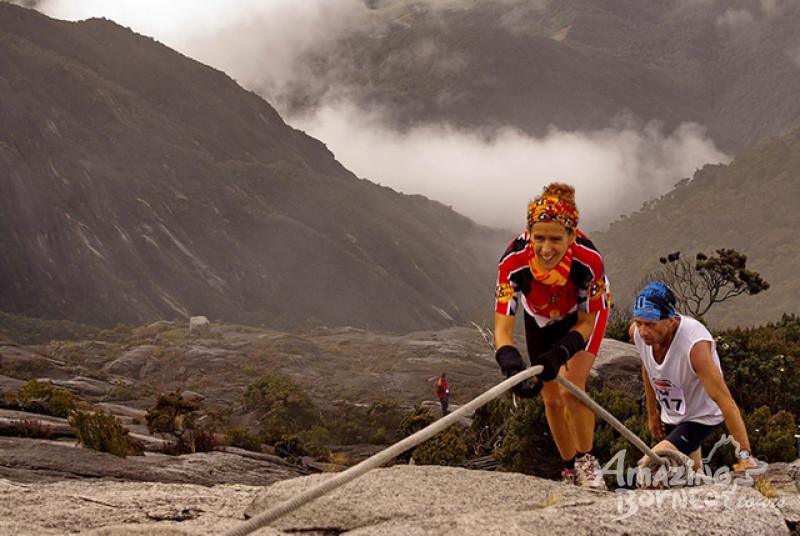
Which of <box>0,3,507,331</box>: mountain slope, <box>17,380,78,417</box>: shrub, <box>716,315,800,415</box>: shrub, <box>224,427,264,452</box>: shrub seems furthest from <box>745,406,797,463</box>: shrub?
<box>0,3,507,331</box>: mountain slope

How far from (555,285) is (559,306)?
23 centimetres

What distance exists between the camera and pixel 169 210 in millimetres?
129125

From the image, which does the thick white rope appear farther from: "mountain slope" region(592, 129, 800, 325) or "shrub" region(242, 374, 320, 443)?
"mountain slope" region(592, 129, 800, 325)

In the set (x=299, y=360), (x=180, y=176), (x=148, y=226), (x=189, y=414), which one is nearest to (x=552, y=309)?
(x=189, y=414)

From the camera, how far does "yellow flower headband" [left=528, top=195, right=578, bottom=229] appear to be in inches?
191

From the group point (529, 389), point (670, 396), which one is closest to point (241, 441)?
point (670, 396)

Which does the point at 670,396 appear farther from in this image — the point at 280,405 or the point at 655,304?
the point at 280,405

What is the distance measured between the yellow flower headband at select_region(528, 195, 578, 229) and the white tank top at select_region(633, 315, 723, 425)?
0.97 m

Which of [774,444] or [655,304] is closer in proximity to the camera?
[655,304]

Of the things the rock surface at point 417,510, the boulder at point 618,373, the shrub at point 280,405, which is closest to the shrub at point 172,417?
the boulder at point 618,373

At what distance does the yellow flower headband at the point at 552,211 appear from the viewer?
4.86 meters

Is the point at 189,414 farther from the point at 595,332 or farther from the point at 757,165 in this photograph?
the point at 757,165

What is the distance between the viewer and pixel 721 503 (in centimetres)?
420

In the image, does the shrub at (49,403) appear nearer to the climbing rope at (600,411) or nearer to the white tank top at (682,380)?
the white tank top at (682,380)
